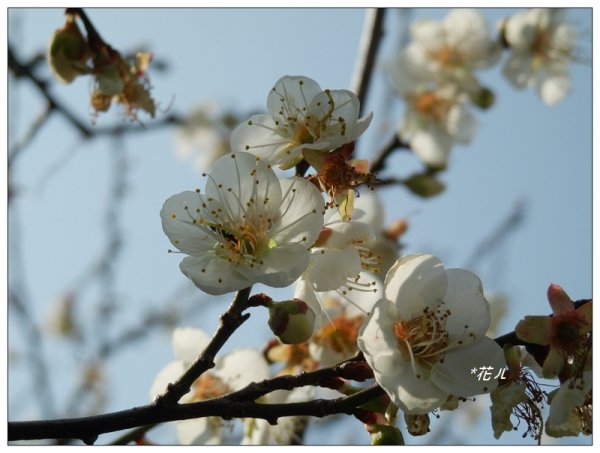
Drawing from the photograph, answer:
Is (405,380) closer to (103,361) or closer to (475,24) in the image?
(475,24)

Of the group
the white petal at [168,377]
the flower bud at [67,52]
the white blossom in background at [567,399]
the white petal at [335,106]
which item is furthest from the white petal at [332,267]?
the flower bud at [67,52]

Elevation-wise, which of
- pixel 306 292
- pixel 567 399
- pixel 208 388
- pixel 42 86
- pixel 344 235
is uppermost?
pixel 42 86

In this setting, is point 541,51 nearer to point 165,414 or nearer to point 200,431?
point 200,431

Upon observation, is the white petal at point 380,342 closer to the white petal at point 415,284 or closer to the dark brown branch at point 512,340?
the white petal at point 415,284

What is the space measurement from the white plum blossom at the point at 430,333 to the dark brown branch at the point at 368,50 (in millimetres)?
1368

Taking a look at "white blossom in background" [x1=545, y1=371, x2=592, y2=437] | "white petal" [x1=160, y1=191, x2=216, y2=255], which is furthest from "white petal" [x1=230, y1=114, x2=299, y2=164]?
"white blossom in background" [x1=545, y1=371, x2=592, y2=437]

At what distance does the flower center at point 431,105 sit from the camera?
9.64 feet

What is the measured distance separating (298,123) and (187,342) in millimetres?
763

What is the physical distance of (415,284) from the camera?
3.88 feet

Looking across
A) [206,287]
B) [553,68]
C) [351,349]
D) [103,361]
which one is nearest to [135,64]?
[351,349]

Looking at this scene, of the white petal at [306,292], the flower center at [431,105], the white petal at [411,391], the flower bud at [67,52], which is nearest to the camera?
the white petal at [411,391]

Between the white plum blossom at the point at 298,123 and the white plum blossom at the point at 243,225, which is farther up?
the white plum blossom at the point at 298,123

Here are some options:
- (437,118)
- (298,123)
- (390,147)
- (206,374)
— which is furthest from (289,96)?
(437,118)

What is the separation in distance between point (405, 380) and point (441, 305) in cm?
15
